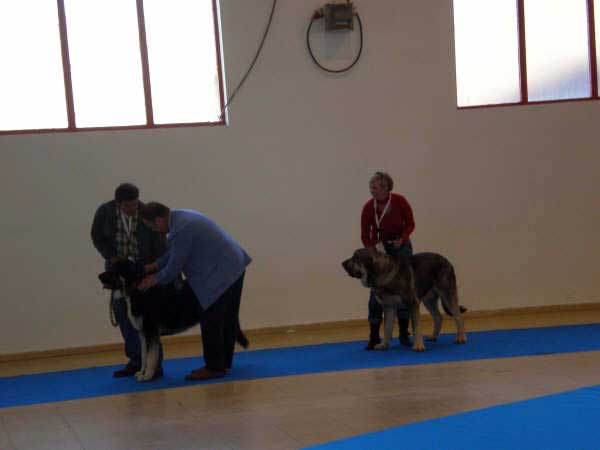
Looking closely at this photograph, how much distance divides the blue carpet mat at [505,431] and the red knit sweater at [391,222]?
95.7 inches

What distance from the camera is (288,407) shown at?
4801mm

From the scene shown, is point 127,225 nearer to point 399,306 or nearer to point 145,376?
point 145,376

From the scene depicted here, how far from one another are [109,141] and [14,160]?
902 mm

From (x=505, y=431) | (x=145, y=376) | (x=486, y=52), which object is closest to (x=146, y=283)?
(x=145, y=376)

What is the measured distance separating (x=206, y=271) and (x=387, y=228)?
5.75 ft

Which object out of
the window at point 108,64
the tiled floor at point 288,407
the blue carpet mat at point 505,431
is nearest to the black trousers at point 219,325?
the tiled floor at point 288,407

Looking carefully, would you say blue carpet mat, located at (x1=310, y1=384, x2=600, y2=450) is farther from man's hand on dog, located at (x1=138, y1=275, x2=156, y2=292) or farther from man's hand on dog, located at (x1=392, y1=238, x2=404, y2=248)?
man's hand on dog, located at (x1=392, y1=238, x2=404, y2=248)

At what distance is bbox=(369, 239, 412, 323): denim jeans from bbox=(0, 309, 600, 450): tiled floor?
3.01 ft

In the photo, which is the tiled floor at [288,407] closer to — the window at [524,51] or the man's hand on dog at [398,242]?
the man's hand on dog at [398,242]

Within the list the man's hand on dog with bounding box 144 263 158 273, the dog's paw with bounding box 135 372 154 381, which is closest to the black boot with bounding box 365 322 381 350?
the dog's paw with bounding box 135 372 154 381

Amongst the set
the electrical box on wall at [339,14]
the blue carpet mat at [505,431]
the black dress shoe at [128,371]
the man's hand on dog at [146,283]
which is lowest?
the black dress shoe at [128,371]

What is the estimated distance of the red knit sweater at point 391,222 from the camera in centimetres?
666

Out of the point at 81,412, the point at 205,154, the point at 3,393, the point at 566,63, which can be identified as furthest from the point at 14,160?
the point at 566,63

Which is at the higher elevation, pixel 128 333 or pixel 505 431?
pixel 128 333
